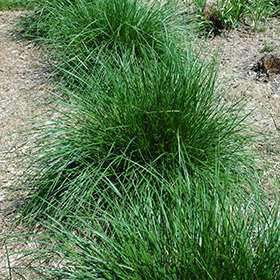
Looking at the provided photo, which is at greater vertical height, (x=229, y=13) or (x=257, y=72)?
(x=229, y=13)

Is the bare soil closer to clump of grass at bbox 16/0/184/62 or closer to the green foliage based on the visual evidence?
the green foliage

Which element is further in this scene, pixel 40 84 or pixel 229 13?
pixel 229 13

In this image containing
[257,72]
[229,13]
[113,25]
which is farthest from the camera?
[229,13]

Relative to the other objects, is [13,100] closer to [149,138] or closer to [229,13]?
[149,138]

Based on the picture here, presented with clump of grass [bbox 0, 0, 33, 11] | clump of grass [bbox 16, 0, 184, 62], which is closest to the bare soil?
clump of grass [bbox 0, 0, 33, 11]

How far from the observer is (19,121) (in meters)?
3.63

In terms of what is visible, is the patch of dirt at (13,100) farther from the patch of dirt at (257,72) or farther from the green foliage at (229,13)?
the green foliage at (229,13)

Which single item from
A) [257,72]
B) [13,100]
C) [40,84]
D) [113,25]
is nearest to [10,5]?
[40,84]

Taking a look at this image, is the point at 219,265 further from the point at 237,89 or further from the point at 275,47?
the point at 275,47

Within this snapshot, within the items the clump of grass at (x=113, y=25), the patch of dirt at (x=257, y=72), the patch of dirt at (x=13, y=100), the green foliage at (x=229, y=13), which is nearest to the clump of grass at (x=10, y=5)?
the patch of dirt at (x=13, y=100)

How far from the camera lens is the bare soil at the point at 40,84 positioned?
3.08m

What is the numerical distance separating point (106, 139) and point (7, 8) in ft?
14.1

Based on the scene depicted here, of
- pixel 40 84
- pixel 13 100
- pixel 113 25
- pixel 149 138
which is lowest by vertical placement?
pixel 13 100

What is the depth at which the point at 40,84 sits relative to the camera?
4.10 m
